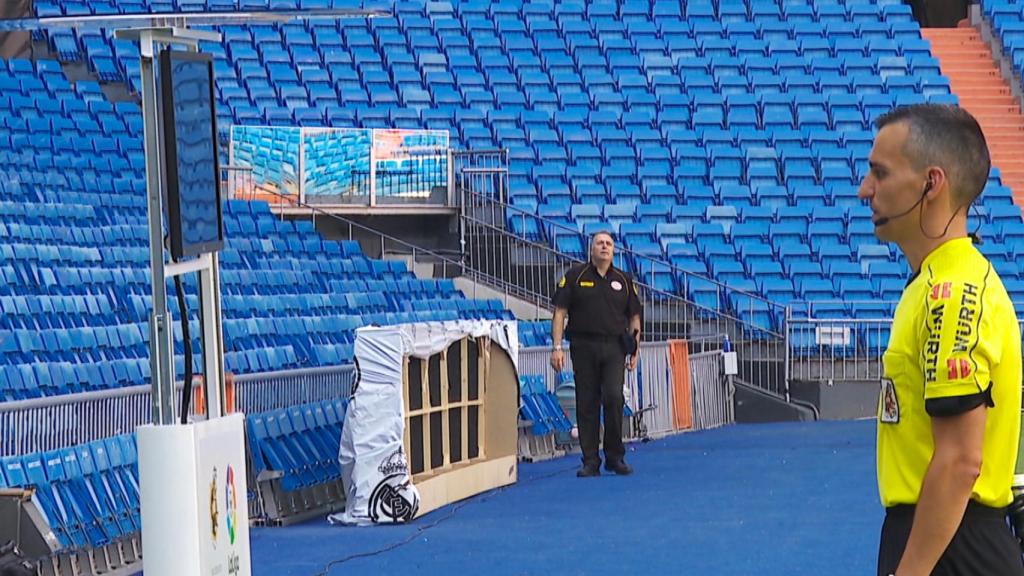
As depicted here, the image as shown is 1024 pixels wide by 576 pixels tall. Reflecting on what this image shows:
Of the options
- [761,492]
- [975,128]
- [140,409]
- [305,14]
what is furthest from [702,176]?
[975,128]

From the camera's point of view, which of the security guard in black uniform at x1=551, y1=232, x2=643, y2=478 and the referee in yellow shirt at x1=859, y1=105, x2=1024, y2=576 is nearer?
the referee in yellow shirt at x1=859, y1=105, x2=1024, y2=576

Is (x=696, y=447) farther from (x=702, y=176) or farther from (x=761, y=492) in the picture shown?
(x=702, y=176)

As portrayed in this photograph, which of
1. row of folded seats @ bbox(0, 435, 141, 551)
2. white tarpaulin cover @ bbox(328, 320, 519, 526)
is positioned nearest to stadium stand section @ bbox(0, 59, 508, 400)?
row of folded seats @ bbox(0, 435, 141, 551)

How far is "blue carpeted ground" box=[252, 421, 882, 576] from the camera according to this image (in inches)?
345

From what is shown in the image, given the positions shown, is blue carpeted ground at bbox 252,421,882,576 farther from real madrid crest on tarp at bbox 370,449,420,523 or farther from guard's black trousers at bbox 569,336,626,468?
guard's black trousers at bbox 569,336,626,468

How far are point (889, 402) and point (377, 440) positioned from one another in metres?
7.62

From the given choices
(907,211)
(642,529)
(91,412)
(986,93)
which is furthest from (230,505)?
(986,93)

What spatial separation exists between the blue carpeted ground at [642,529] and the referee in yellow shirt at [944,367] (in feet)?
16.7

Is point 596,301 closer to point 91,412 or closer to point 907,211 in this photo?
point 91,412

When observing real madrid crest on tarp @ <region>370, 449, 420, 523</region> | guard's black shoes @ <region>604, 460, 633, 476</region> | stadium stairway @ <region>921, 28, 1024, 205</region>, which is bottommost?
guard's black shoes @ <region>604, 460, 633, 476</region>

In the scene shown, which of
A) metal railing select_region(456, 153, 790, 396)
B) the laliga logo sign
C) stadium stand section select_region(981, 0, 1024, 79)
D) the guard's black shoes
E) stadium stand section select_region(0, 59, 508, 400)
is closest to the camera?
the laliga logo sign

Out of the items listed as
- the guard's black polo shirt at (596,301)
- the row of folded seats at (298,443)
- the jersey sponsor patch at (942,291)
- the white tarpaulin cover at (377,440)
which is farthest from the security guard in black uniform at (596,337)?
the jersey sponsor patch at (942,291)

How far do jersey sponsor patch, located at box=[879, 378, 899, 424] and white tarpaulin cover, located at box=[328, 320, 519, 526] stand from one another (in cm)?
748

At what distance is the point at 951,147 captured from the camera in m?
3.27
